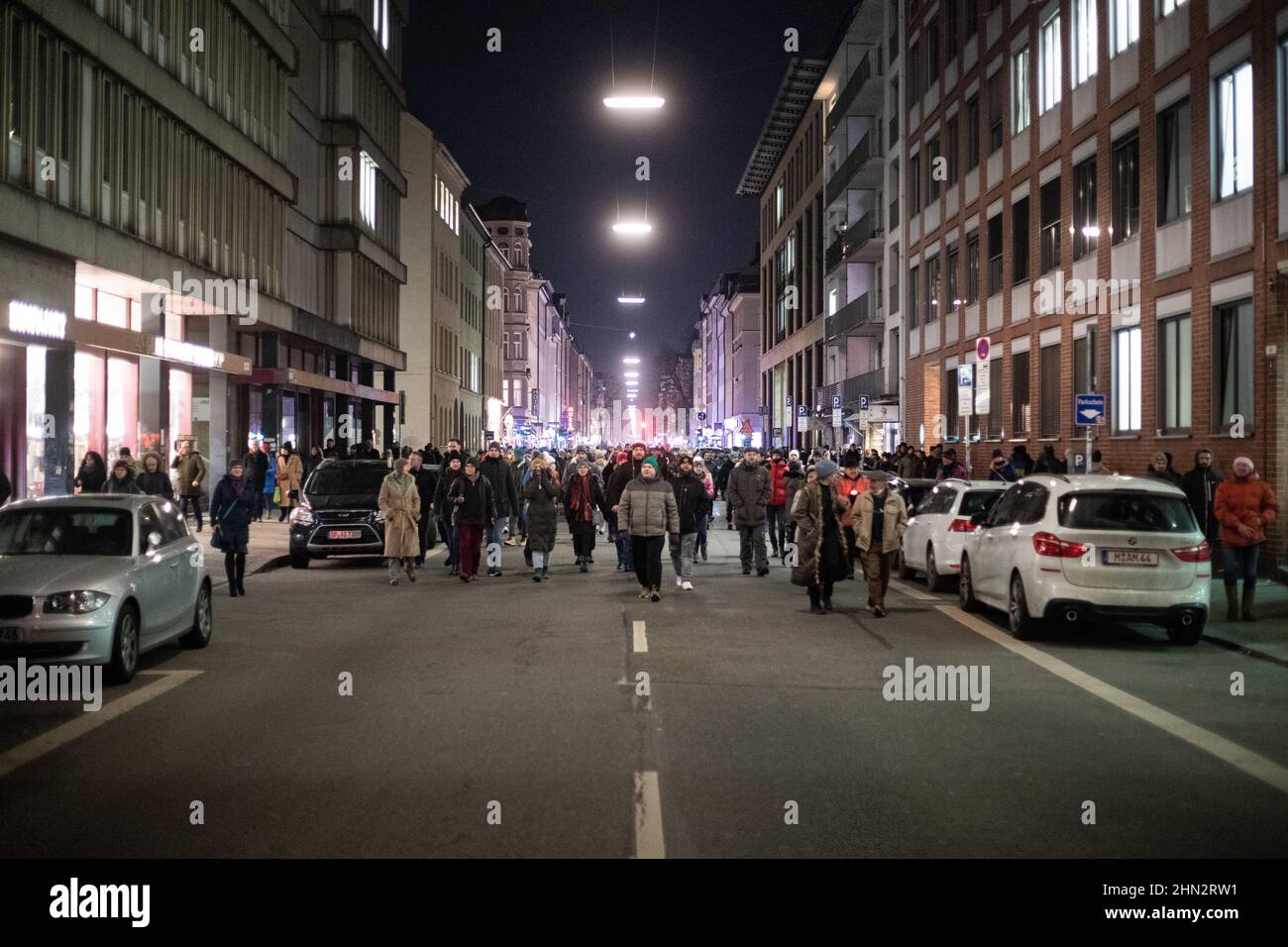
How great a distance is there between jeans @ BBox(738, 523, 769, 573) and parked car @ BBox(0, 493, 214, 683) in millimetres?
9724

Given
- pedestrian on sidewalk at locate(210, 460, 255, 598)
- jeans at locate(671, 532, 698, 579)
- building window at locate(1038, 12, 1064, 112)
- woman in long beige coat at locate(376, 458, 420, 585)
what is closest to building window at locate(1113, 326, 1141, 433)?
building window at locate(1038, 12, 1064, 112)

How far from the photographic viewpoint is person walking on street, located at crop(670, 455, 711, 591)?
1833 cm

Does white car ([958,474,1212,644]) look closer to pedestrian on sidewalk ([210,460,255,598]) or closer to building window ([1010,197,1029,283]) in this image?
pedestrian on sidewalk ([210,460,255,598])

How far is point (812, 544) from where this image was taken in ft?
50.0

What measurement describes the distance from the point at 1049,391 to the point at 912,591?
13.0 m

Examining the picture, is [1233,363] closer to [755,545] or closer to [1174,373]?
[1174,373]

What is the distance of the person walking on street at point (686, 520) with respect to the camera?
18.3 metres

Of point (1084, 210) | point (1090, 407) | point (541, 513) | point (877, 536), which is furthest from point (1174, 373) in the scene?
point (541, 513)

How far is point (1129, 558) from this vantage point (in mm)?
12578

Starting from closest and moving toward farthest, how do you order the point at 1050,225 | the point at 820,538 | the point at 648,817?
1. the point at 648,817
2. the point at 820,538
3. the point at 1050,225

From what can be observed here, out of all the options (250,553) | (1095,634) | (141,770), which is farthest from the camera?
(250,553)
